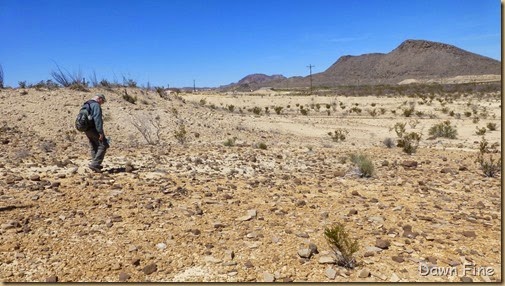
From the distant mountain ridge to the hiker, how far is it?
4081 inches

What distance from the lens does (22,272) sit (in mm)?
4090

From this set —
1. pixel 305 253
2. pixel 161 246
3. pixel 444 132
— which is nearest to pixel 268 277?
pixel 305 253

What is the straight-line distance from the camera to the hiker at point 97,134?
7672 millimetres

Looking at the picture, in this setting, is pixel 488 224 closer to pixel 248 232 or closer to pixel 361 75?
pixel 248 232

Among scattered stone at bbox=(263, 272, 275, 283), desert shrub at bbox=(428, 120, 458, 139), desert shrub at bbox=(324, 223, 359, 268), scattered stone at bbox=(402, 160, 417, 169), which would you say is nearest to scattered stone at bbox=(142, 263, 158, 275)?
scattered stone at bbox=(263, 272, 275, 283)

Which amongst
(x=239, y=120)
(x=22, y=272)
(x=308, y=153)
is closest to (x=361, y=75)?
(x=239, y=120)

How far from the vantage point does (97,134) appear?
317 inches

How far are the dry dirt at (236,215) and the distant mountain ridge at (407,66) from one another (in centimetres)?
10193

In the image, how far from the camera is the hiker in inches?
302

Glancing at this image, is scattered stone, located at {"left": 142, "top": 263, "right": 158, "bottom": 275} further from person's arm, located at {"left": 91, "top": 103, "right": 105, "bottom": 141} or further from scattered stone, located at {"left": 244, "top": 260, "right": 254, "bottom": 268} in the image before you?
person's arm, located at {"left": 91, "top": 103, "right": 105, "bottom": 141}

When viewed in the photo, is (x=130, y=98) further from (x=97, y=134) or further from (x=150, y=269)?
(x=150, y=269)

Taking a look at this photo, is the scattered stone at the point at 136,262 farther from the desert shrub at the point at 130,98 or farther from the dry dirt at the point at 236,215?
the desert shrub at the point at 130,98

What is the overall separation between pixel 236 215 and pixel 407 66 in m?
128

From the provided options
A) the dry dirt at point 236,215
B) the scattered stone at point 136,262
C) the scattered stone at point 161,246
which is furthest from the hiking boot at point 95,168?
the scattered stone at point 136,262
